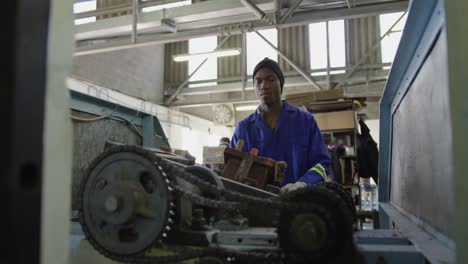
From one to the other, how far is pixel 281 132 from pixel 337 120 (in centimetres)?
415

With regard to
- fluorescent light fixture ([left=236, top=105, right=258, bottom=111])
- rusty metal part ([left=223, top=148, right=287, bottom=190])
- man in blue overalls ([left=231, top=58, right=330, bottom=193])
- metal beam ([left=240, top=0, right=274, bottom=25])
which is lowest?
rusty metal part ([left=223, top=148, right=287, bottom=190])

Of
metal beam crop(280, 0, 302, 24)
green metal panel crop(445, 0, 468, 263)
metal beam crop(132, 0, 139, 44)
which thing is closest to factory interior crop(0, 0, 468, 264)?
green metal panel crop(445, 0, 468, 263)

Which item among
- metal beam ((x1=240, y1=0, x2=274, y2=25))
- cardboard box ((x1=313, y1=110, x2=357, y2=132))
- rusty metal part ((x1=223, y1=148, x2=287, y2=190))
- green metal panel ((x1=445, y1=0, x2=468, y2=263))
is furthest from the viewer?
cardboard box ((x1=313, y1=110, x2=357, y2=132))

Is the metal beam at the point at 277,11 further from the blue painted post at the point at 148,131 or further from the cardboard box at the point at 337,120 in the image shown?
the blue painted post at the point at 148,131

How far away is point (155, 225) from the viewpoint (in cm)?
123

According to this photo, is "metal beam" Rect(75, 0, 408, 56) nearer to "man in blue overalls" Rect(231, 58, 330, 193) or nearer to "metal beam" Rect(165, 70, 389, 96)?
"metal beam" Rect(165, 70, 389, 96)

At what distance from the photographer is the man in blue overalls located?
110 inches

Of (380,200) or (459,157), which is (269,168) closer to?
(459,157)

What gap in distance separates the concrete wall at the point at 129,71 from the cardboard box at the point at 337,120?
5.13 meters

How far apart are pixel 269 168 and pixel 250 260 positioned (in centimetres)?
75

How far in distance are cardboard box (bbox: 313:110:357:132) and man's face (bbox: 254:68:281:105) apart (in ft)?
13.3

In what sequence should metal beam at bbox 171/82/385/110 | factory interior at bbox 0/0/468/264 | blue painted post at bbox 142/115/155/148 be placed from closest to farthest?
factory interior at bbox 0/0/468/264, blue painted post at bbox 142/115/155/148, metal beam at bbox 171/82/385/110

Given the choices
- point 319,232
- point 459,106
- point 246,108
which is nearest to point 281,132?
point 319,232

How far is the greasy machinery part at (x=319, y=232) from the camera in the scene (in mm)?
1140
